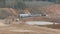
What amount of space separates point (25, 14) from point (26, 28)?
572 millimetres

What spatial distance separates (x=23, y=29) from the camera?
13.6 ft

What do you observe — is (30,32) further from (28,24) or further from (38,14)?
(38,14)

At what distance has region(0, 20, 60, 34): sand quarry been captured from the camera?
4003mm

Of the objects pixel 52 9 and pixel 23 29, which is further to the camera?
pixel 52 9

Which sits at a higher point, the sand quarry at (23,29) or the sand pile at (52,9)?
the sand pile at (52,9)

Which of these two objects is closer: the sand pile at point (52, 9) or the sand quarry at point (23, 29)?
the sand quarry at point (23, 29)

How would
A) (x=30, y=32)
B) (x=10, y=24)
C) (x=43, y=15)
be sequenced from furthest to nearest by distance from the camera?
1. (x=43, y=15)
2. (x=10, y=24)
3. (x=30, y=32)

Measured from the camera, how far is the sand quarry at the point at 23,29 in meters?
4.00

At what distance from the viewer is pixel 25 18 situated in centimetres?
457

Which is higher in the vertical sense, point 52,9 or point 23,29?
point 52,9

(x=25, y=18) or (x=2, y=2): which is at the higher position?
(x=2, y=2)

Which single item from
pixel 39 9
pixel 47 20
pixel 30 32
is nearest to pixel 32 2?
pixel 39 9

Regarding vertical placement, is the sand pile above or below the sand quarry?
above

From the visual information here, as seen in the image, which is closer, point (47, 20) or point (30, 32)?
point (30, 32)
